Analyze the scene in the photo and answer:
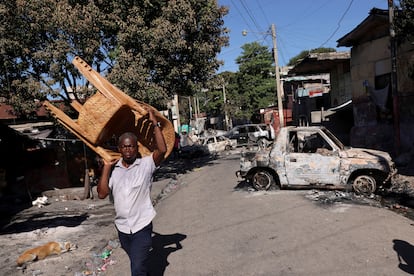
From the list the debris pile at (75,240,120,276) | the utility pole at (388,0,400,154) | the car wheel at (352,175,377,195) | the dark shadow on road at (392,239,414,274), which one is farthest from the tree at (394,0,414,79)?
the debris pile at (75,240,120,276)

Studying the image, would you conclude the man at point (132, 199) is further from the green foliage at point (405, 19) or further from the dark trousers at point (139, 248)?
the green foliage at point (405, 19)

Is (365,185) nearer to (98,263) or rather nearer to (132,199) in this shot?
(98,263)

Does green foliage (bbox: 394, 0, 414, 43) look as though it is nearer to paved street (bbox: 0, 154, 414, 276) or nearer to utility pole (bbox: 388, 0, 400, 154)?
utility pole (bbox: 388, 0, 400, 154)

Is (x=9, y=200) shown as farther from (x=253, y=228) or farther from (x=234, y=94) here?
(x=234, y=94)

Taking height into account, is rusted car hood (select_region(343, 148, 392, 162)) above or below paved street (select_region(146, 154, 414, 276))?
above

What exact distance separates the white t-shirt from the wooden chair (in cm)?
84

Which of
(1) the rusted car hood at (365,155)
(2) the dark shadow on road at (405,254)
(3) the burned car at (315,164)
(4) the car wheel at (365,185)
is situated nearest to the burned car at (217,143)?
(3) the burned car at (315,164)

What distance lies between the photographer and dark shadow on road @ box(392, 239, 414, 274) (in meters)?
4.30

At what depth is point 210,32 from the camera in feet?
49.9

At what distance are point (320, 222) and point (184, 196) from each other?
537cm

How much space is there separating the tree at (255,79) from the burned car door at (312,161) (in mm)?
31574

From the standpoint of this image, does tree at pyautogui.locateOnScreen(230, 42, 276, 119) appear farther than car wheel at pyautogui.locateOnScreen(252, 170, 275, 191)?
Yes

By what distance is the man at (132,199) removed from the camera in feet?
11.4

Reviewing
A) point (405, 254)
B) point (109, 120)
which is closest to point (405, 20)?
point (405, 254)
